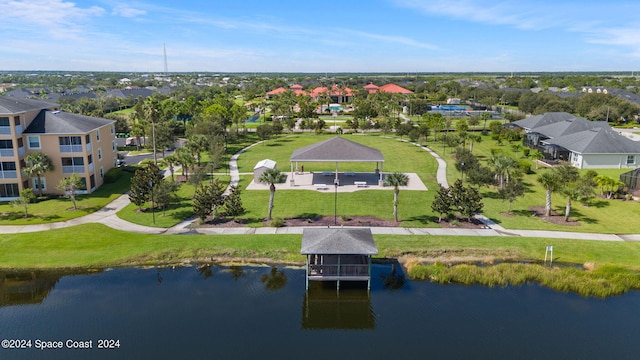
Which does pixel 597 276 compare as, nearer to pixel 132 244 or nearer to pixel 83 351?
pixel 83 351

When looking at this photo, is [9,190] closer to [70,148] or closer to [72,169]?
[72,169]

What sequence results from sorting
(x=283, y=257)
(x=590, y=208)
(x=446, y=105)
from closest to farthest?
1. (x=283, y=257)
2. (x=590, y=208)
3. (x=446, y=105)

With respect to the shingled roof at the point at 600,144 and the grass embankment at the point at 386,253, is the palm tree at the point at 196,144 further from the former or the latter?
the shingled roof at the point at 600,144

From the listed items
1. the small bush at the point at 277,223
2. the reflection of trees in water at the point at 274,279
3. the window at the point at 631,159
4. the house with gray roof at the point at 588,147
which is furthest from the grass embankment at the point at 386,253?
the window at the point at 631,159

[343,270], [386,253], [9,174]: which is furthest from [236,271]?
[9,174]

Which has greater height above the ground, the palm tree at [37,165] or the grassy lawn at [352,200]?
the palm tree at [37,165]

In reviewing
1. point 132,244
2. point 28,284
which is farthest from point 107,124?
point 28,284
